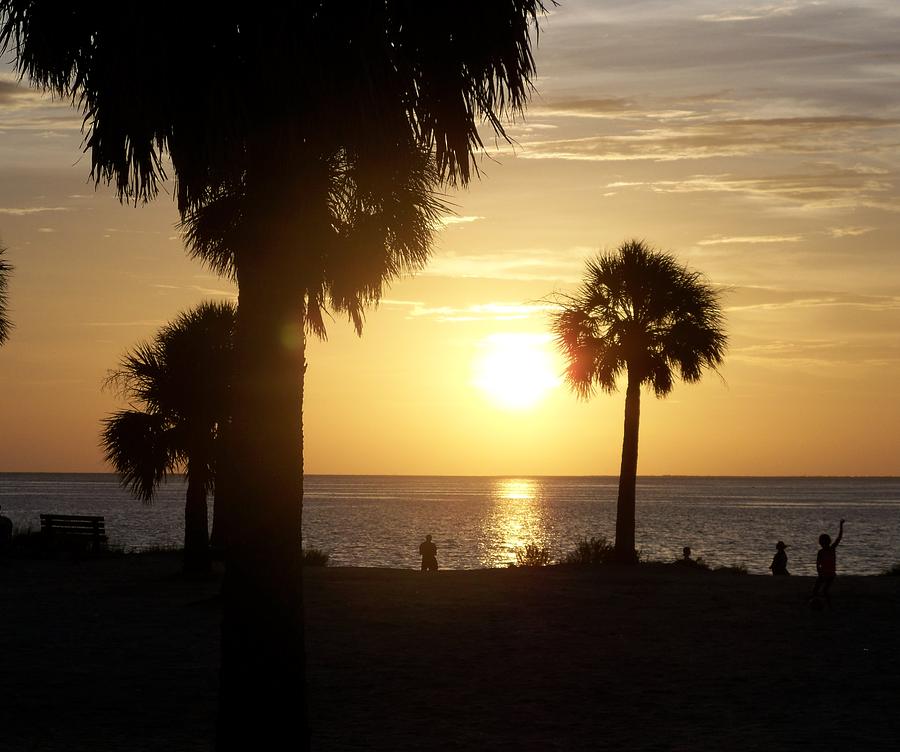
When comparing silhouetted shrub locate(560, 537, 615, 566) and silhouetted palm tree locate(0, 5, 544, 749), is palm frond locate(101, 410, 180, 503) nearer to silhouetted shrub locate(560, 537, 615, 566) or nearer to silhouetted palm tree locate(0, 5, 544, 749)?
silhouetted shrub locate(560, 537, 615, 566)

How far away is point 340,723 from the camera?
12445 millimetres

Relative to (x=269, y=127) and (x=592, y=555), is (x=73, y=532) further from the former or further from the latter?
(x=269, y=127)

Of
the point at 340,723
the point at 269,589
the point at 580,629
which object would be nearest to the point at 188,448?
the point at 580,629

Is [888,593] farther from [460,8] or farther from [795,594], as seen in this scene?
[460,8]

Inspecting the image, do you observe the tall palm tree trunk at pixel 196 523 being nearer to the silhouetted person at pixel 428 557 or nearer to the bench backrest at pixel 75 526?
the silhouetted person at pixel 428 557

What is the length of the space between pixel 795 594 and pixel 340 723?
14581 mm

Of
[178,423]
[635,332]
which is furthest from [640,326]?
[178,423]

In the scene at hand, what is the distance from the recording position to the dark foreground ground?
11891mm

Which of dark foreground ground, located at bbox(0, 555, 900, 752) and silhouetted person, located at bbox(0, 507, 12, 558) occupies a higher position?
dark foreground ground, located at bbox(0, 555, 900, 752)

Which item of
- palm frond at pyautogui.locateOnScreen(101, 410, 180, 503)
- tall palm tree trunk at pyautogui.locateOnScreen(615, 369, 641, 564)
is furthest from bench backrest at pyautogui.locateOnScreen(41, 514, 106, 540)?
tall palm tree trunk at pyautogui.locateOnScreen(615, 369, 641, 564)

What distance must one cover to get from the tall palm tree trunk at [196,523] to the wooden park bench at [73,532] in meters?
8.08

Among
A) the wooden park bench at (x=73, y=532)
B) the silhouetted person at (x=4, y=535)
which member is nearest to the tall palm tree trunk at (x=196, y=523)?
the wooden park bench at (x=73, y=532)

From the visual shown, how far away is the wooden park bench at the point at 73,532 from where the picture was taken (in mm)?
36125

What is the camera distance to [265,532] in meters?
8.96
